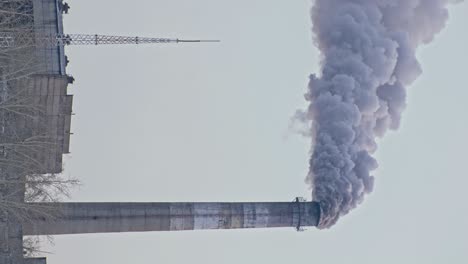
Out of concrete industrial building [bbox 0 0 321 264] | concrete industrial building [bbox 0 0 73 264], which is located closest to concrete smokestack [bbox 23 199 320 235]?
concrete industrial building [bbox 0 0 321 264]

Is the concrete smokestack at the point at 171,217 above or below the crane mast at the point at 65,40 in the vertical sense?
below

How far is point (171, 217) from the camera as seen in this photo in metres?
28.9

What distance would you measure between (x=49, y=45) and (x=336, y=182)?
443 inches

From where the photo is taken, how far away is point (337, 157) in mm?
28875

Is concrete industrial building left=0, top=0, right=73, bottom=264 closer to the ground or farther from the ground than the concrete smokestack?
farther from the ground

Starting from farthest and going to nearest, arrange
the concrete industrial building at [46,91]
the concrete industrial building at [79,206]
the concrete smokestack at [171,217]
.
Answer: the concrete industrial building at [46,91] < the concrete industrial building at [79,206] < the concrete smokestack at [171,217]

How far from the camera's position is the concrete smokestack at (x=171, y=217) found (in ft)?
90.1

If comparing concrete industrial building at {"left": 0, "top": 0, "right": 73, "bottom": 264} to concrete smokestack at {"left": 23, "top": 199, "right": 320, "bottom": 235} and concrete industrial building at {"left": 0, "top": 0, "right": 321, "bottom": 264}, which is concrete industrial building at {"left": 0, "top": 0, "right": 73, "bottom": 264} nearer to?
concrete industrial building at {"left": 0, "top": 0, "right": 321, "bottom": 264}

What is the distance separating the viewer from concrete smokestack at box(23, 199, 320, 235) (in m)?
27.5

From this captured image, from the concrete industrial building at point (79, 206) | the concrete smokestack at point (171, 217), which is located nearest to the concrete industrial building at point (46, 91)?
the concrete industrial building at point (79, 206)

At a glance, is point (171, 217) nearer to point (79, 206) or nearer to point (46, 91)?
point (79, 206)

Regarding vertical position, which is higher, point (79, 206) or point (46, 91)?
point (46, 91)

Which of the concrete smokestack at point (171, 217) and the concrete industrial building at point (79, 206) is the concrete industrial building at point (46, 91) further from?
the concrete smokestack at point (171, 217)

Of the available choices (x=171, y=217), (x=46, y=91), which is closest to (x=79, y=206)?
(x=171, y=217)
